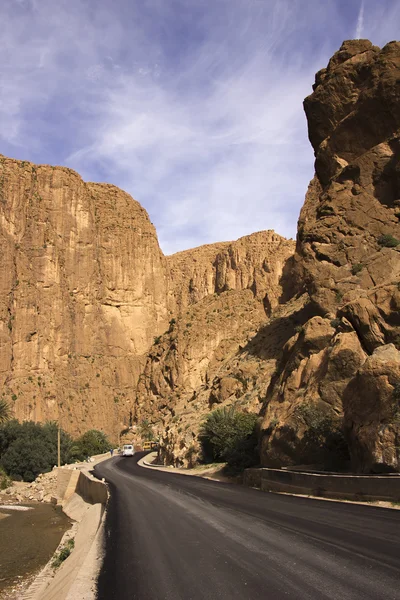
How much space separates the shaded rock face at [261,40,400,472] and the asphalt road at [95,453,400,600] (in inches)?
140

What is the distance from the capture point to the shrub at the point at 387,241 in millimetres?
26672

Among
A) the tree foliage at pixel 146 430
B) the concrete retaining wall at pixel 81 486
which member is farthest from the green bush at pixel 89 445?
the concrete retaining wall at pixel 81 486

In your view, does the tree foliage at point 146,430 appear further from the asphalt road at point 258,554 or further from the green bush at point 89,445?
the asphalt road at point 258,554

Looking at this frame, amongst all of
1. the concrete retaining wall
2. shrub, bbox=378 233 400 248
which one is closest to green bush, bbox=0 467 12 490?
the concrete retaining wall

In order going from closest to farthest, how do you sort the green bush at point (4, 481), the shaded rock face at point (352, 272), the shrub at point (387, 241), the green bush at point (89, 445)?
the shaded rock face at point (352, 272), the shrub at point (387, 241), the green bush at point (4, 481), the green bush at point (89, 445)

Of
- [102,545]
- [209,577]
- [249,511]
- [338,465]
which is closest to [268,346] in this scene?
[338,465]

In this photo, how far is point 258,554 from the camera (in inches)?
307

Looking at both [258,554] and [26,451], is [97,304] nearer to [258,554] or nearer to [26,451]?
[26,451]

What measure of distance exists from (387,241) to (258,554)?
22.4 metres

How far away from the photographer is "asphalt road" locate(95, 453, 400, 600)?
6.00 metres

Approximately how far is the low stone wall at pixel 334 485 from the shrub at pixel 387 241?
13.8 m

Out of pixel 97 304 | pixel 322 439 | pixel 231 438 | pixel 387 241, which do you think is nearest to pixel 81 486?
pixel 231 438

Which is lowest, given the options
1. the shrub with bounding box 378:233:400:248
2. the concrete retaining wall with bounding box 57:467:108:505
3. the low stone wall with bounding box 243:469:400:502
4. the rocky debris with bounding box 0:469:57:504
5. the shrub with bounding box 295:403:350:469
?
the rocky debris with bounding box 0:469:57:504

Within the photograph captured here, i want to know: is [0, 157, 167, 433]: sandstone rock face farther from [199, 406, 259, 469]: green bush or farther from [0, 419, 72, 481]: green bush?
[199, 406, 259, 469]: green bush
